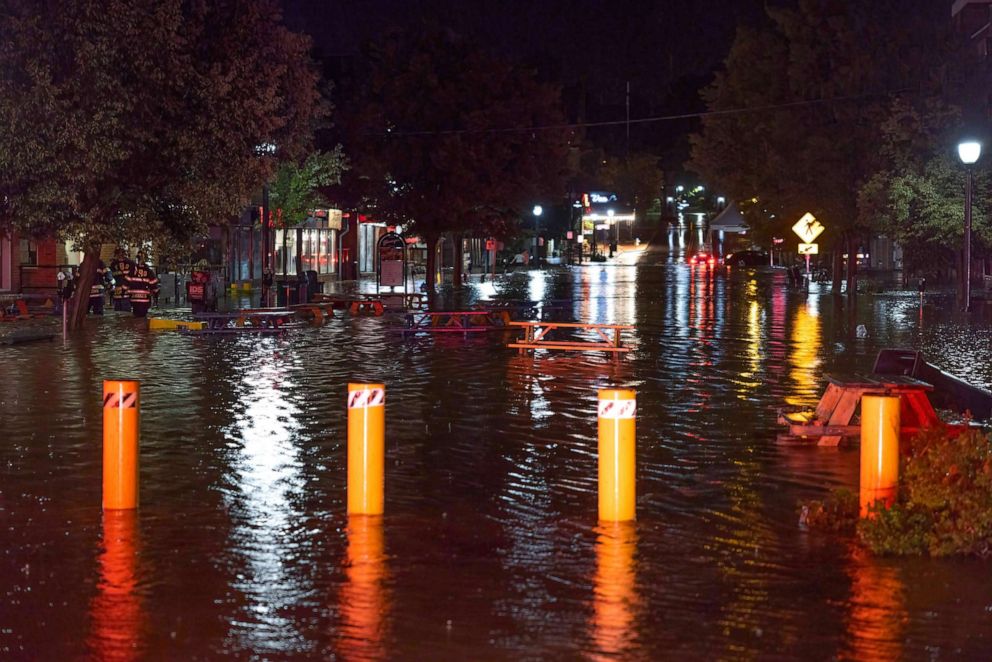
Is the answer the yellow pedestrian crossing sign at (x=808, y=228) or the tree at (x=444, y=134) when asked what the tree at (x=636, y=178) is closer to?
the tree at (x=444, y=134)

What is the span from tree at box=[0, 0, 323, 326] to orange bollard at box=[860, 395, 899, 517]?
753 inches

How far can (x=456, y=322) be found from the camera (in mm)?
29000

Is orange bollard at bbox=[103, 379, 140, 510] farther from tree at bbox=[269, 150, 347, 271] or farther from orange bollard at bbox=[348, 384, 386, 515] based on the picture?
tree at bbox=[269, 150, 347, 271]

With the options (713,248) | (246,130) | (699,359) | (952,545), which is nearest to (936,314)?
(699,359)

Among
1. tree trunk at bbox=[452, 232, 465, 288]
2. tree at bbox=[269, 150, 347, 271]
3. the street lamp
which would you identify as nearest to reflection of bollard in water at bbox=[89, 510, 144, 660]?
the street lamp

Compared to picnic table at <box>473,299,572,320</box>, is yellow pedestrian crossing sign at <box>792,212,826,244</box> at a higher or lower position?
higher

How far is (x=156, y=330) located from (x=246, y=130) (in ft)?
15.6

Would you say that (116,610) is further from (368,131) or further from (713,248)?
(713,248)

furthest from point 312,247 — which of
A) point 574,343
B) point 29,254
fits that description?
point 574,343

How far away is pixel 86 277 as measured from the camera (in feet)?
96.4

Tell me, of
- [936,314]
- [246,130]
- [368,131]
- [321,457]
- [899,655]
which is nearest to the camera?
[899,655]

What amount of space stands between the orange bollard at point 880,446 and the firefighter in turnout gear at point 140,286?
2538cm

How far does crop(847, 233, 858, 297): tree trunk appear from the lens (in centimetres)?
4891

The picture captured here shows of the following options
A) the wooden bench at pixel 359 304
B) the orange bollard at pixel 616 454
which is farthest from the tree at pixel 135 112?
the orange bollard at pixel 616 454
